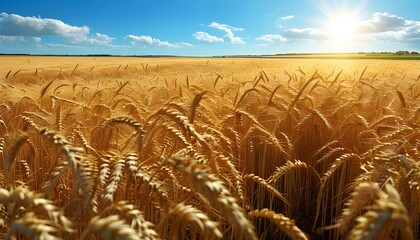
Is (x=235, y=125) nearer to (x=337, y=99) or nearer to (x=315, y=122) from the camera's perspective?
(x=315, y=122)

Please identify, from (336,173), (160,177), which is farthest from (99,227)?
(336,173)

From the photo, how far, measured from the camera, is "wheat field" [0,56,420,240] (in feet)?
2.85

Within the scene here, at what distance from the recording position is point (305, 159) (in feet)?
9.15

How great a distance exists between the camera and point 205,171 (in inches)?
35.9

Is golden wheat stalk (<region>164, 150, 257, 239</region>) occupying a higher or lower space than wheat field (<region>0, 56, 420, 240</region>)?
higher

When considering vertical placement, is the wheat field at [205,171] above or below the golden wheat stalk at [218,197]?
below

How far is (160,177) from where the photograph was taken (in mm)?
1722

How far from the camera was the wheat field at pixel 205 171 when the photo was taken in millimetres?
867

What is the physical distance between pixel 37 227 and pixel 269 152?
2.04 m

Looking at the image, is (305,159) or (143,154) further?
(305,159)

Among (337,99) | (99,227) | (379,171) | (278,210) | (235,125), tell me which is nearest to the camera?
(99,227)

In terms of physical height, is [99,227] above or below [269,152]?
above

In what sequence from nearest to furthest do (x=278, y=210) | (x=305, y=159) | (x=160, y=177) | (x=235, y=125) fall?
(x=160, y=177) < (x=235, y=125) < (x=278, y=210) < (x=305, y=159)

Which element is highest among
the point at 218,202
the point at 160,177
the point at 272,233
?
the point at 218,202
